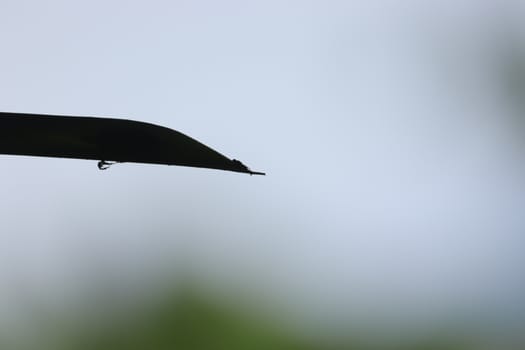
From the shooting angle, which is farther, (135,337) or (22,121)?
(135,337)

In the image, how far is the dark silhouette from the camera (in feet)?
0.27

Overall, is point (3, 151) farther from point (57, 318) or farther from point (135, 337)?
point (57, 318)

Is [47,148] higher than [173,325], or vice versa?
[173,325]

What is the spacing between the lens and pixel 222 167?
9 centimetres

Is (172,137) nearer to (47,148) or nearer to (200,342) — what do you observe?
(47,148)

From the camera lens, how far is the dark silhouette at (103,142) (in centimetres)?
8

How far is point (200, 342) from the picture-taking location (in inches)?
35.7

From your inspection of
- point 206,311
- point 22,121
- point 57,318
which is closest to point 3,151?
point 22,121

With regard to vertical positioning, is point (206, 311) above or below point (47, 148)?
above

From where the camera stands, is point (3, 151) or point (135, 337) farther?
point (135, 337)

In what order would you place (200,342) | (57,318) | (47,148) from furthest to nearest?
(57,318)
(200,342)
(47,148)

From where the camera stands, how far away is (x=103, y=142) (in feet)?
0.27

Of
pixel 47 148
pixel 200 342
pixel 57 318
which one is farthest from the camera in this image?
pixel 57 318

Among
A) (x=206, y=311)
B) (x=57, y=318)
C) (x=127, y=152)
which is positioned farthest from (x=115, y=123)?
(x=57, y=318)
